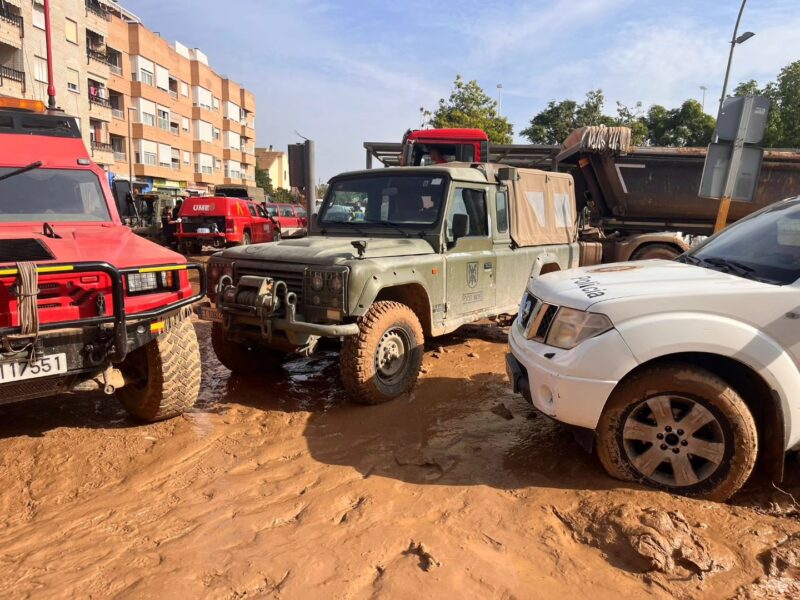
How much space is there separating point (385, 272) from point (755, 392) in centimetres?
265

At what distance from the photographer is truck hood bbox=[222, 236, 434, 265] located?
14.6ft

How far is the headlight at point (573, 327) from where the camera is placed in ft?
10.0

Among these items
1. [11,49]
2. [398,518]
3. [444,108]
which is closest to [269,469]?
[398,518]

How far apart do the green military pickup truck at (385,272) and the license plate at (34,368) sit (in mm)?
1428

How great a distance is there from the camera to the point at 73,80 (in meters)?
31.1

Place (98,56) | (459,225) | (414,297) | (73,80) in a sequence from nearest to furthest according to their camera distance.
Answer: (414,297) < (459,225) < (73,80) < (98,56)

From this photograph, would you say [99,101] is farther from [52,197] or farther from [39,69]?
[52,197]

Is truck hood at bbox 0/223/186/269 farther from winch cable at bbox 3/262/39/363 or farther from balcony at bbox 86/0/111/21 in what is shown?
balcony at bbox 86/0/111/21

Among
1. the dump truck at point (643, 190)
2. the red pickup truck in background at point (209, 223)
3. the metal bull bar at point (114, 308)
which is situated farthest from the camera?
the red pickup truck in background at point (209, 223)

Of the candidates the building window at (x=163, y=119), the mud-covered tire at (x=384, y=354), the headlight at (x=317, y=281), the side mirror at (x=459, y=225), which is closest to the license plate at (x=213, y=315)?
the headlight at (x=317, y=281)

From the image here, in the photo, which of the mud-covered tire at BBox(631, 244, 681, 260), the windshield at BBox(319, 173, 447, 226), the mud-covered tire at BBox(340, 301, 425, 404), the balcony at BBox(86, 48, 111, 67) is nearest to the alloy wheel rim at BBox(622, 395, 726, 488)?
the mud-covered tire at BBox(340, 301, 425, 404)

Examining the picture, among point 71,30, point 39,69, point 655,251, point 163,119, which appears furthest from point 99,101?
point 655,251

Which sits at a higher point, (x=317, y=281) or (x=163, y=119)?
(x=163, y=119)

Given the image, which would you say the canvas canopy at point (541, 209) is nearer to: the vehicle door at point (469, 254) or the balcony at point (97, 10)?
the vehicle door at point (469, 254)
